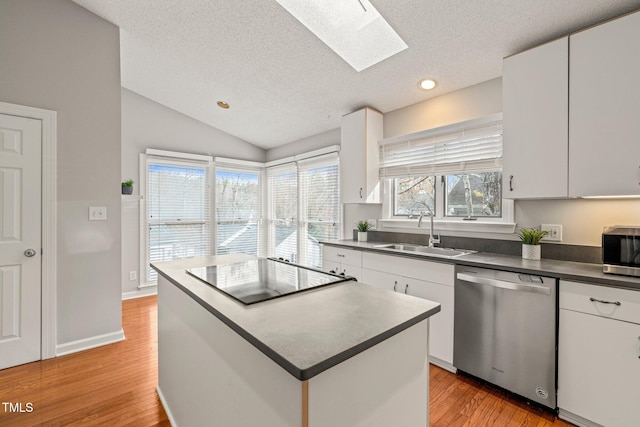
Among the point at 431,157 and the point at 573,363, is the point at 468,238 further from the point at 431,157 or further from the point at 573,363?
the point at 573,363

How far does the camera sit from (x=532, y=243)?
2119 millimetres

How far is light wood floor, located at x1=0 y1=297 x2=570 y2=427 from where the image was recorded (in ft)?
5.70

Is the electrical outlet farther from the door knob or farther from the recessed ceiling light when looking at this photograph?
the door knob

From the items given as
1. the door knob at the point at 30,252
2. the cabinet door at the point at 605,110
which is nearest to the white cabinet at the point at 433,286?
the cabinet door at the point at 605,110

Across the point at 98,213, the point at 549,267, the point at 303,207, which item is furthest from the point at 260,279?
the point at 303,207

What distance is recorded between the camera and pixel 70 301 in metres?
2.56

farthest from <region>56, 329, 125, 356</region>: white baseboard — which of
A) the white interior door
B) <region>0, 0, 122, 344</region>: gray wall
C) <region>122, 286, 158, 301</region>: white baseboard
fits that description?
<region>122, 286, 158, 301</region>: white baseboard

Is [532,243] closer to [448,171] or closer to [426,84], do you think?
[448,171]

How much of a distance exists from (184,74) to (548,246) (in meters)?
3.86

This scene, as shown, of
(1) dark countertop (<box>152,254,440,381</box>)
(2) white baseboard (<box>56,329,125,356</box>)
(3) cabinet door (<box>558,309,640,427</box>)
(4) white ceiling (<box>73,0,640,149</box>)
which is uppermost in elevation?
(4) white ceiling (<box>73,0,640,149</box>)

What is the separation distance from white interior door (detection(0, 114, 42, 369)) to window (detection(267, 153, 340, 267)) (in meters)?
2.92

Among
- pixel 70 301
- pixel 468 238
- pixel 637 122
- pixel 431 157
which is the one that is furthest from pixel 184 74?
pixel 637 122

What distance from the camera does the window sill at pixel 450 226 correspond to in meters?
2.41

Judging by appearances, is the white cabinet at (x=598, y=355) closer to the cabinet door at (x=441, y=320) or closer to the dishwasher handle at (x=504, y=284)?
the dishwasher handle at (x=504, y=284)
